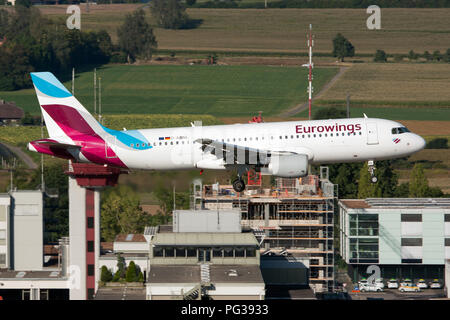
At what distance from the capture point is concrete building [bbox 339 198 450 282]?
359 feet

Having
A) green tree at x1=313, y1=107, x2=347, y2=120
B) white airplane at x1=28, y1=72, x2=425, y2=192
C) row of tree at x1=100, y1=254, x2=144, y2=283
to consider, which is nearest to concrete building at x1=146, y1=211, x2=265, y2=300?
row of tree at x1=100, y1=254, x2=144, y2=283

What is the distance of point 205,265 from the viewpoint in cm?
7081

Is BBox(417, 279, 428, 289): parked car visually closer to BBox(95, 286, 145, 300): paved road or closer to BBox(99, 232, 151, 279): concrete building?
BBox(99, 232, 151, 279): concrete building

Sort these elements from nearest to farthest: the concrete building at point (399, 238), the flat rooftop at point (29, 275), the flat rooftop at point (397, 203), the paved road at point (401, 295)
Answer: the flat rooftop at point (29, 275)
the paved road at point (401, 295)
the concrete building at point (399, 238)
the flat rooftop at point (397, 203)

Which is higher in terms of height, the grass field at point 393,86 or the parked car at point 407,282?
the grass field at point 393,86

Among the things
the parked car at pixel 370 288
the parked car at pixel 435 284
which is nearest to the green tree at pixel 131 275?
the parked car at pixel 370 288

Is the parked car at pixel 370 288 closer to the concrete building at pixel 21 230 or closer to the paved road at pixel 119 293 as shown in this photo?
the paved road at pixel 119 293

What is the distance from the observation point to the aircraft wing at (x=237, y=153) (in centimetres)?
5414

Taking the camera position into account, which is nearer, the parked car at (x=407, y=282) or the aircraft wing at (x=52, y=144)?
the aircraft wing at (x=52, y=144)

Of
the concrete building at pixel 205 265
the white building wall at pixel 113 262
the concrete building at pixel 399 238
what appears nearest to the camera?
the concrete building at pixel 205 265

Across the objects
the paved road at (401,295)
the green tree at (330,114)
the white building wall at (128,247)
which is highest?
the green tree at (330,114)

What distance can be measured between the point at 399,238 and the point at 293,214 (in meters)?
15.1

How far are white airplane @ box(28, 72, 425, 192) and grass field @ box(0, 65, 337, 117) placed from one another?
106151 millimetres

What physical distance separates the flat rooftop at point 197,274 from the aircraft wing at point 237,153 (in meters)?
12.9
